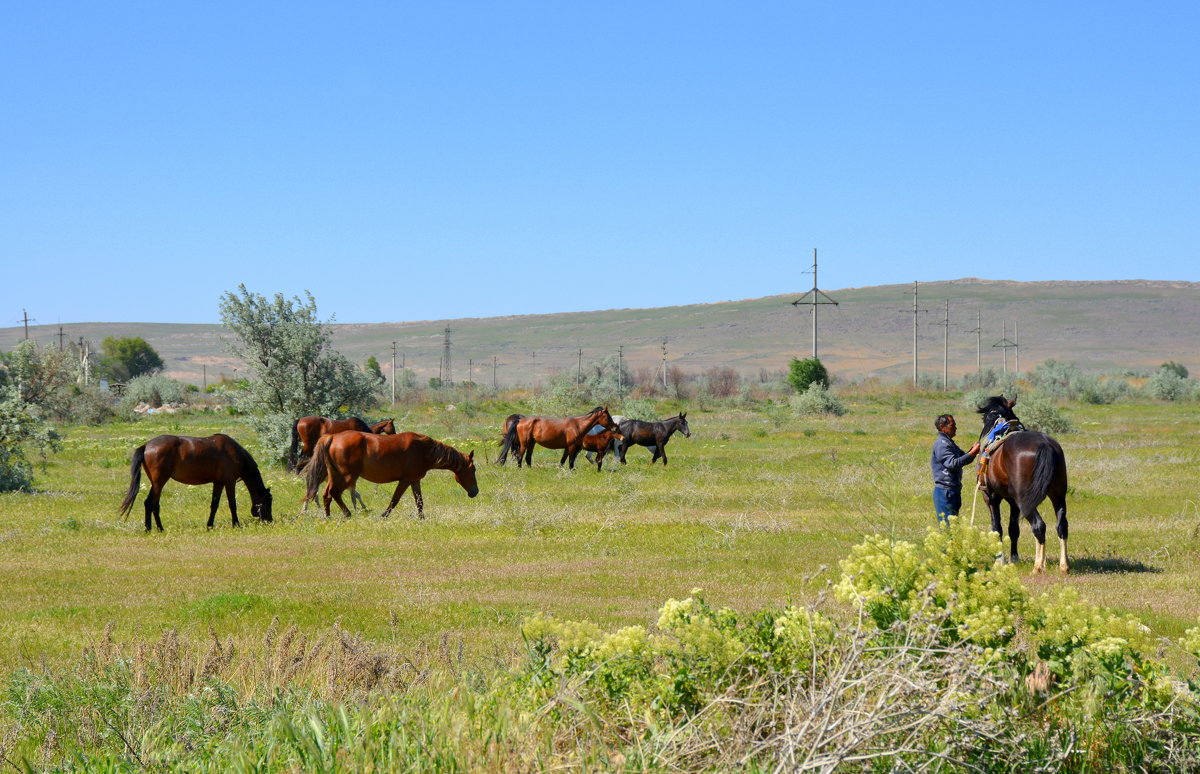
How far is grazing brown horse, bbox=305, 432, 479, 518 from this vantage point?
18984 mm

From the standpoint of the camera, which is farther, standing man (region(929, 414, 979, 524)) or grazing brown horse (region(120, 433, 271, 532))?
grazing brown horse (region(120, 433, 271, 532))

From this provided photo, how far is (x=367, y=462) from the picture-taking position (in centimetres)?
1908

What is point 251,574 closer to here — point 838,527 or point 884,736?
point 838,527

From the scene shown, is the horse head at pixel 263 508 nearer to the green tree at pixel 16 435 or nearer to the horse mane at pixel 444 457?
the horse mane at pixel 444 457

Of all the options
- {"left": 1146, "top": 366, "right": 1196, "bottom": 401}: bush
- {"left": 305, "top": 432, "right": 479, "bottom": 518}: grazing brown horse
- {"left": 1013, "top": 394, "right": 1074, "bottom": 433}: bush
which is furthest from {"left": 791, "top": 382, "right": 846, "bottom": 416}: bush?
{"left": 305, "top": 432, "right": 479, "bottom": 518}: grazing brown horse

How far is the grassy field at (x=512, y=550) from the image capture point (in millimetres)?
10617

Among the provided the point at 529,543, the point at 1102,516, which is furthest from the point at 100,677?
the point at 1102,516

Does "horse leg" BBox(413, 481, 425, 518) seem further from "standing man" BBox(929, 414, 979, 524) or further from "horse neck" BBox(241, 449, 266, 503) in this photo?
"standing man" BBox(929, 414, 979, 524)

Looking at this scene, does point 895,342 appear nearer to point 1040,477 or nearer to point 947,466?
point 1040,477

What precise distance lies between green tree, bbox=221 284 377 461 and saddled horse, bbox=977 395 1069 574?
19200 mm

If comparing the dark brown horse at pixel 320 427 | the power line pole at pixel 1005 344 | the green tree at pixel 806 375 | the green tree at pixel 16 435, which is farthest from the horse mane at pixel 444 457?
the power line pole at pixel 1005 344

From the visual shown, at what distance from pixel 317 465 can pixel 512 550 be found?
5456mm

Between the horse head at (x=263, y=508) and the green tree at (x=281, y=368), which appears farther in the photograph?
the green tree at (x=281, y=368)

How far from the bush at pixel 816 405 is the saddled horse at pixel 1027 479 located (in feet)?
142
